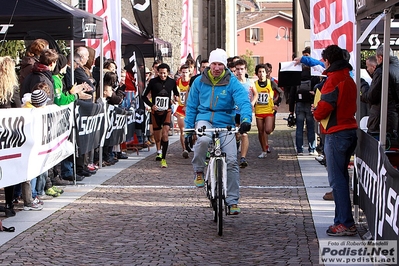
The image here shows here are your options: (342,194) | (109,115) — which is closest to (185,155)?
(109,115)

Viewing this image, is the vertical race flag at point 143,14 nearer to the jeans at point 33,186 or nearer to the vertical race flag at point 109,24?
the vertical race flag at point 109,24

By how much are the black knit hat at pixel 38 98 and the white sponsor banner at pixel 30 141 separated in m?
0.09

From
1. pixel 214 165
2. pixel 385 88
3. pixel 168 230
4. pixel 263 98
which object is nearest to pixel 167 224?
pixel 168 230

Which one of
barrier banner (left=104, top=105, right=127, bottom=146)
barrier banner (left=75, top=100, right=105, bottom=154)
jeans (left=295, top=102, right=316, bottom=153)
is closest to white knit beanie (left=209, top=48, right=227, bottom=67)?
barrier banner (left=75, top=100, right=105, bottom=154)

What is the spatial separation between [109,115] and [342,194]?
7752 millimetres

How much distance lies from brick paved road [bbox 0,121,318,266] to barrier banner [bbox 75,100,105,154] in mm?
732

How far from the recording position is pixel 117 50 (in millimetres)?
16484

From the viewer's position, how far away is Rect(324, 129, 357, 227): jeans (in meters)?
8.34

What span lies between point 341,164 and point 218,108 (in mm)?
1822

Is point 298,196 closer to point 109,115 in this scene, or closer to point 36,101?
point 36,101

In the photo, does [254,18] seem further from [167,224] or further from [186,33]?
[167,224]

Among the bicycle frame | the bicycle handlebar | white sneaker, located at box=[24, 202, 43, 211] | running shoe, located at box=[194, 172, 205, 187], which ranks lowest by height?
white sneaker, located at box=[24, 202, 43, 211]

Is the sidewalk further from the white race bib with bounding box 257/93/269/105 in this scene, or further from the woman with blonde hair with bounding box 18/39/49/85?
the white race bib with bounding box 257/93/269/105

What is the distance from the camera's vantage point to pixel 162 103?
16359 mm
